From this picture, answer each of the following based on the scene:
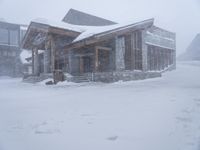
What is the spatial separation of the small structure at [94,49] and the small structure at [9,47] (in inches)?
135

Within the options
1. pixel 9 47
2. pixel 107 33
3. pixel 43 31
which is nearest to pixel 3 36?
pixel 9 47

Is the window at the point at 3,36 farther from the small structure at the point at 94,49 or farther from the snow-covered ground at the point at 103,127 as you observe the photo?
the snow-covered ground at the point at 103,127

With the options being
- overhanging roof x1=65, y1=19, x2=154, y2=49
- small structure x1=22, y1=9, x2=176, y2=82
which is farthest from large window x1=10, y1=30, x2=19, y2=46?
overhanging roof x1=65, y1=19, x2=154, y2=49

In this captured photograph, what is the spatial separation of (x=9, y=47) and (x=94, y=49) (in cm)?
1125

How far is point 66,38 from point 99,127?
11.2 meters

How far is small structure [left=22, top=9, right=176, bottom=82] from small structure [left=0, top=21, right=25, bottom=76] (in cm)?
343

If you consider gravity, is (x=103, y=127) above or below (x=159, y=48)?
below

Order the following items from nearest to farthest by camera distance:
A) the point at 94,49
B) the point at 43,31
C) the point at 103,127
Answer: the point at 103,127 → the point at 94,49 → the point at 43,31

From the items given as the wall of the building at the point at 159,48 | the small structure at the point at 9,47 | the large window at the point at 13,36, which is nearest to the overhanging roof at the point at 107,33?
the wall of the building at the point at 159,48

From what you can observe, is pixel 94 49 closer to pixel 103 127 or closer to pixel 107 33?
pixel 107 33

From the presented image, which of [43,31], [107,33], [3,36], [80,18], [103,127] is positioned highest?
[80,18]

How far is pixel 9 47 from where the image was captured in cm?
1894

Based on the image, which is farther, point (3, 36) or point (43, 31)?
point (3, 36)

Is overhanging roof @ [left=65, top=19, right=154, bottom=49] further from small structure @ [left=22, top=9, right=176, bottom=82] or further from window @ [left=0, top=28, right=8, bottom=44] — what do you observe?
window @ [left=0, top=28, right=8, bottom=44]
